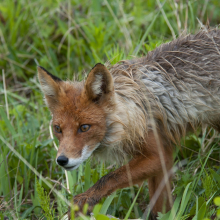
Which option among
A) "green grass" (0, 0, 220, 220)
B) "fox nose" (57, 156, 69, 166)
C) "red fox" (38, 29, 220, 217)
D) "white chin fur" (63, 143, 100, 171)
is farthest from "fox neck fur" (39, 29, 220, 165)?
"green grass" (0, 0, 220, 220)

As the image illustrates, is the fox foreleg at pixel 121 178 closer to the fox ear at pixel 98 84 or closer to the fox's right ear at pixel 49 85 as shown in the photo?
the fox ear at pixel 98 84

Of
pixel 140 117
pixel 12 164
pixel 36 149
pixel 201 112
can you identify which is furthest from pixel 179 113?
pixel 12 164

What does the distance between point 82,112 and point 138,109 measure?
67 centimetres

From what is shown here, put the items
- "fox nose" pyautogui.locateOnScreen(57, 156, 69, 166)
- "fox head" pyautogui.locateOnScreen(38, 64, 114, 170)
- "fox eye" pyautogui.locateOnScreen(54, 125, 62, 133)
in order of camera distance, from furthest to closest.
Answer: "fox eye" pyautogui.locateOnScreen(54, 125, 62, 133), "fox head" pyautogui.locateOnScreen(38, 64, 114, 170), "fox nose" pyautogui.locateOnScreen(57, 156, 69, 166)

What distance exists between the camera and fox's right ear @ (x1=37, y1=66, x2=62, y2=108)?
3.72 m

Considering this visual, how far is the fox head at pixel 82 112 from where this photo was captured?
11.3 feet

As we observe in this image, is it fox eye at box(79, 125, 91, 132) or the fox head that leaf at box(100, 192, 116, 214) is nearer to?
the fox head

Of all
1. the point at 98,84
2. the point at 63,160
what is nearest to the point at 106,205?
the point at 63,160

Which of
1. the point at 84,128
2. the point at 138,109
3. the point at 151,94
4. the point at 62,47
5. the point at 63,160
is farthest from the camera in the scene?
the point at 62,47

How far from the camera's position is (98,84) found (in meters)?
3.58

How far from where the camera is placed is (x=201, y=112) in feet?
13.5

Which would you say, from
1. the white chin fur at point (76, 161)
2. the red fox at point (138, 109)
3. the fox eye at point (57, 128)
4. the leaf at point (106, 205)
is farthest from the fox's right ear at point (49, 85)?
the leaf at point (106, 205)

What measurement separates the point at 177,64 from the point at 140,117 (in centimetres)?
88

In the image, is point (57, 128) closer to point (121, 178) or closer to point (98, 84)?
point (98, 84)
